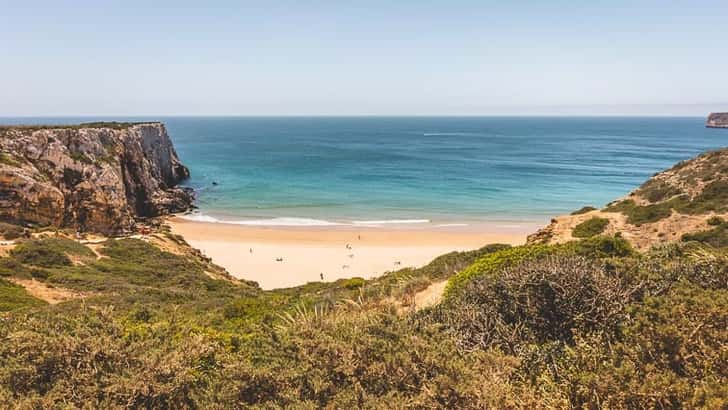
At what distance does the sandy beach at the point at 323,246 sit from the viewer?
92.0 ft

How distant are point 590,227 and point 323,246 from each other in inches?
778

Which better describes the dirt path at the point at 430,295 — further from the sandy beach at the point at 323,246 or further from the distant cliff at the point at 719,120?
the distant cliff at the point at 719,120

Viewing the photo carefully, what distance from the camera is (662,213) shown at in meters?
20.7

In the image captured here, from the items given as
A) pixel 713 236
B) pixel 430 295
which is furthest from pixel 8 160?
pixel 713 236

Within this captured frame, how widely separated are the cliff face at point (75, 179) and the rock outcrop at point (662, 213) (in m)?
29.7

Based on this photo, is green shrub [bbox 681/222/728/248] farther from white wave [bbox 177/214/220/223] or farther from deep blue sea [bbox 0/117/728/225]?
white wave [bbox 177/214/220/223]

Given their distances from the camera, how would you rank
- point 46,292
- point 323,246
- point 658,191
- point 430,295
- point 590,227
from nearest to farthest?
1. point 430,295
2. point 46,292
3. point 590,227
4. point 658,191
5. point 323,246

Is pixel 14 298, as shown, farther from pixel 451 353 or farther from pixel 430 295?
pixel 451 353

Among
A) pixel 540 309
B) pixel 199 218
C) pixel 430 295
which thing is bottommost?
pixel 199 218

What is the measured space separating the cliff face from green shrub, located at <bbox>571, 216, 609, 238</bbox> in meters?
30.9

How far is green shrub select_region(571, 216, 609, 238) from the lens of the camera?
19.5 m

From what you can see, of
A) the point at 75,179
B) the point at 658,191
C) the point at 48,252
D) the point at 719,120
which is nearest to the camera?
the point at 48,252

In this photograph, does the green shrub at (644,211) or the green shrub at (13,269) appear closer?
the green shrub at (13,269)

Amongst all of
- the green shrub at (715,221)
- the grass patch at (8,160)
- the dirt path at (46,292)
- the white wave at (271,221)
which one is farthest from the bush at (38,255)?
the green shrub at (715,221)
